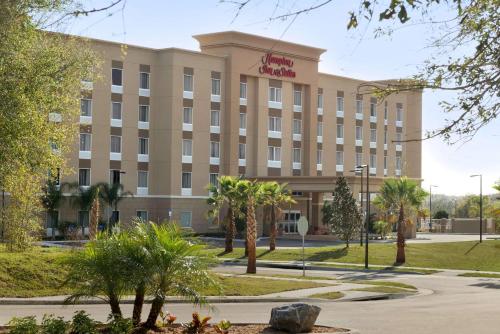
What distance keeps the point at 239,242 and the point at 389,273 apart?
2680cm

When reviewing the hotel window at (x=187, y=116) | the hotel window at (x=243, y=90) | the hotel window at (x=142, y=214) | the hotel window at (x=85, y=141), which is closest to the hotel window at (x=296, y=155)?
the hotel window at (x=243, y=90)

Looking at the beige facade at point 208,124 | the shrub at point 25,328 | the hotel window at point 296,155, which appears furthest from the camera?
the hotel window at point 296,155

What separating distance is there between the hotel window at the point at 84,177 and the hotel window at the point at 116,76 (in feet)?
25.6

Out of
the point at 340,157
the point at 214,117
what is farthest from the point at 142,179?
the point at 340,157

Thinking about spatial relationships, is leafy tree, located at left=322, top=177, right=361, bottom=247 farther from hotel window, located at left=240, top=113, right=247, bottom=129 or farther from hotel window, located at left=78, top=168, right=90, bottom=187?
hotel window, located at left=78, top=168, right=90, bottom=187

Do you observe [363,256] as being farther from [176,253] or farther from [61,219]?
[176,253]

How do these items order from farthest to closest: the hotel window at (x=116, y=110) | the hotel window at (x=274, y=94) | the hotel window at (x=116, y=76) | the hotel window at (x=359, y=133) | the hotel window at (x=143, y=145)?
the hotel window at (x=359, y=133) < the hotel window at (x=274, y=94) < the hotel window at (x=143, y=145) < the hotel window at (x=116, y=110) < the hotel window at (x=116, y=76)

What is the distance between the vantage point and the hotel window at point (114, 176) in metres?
75.6

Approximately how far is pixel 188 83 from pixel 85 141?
445 inches

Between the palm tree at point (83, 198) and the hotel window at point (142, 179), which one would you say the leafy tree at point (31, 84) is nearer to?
the palm tree at point (83, 198)

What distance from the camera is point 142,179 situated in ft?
257

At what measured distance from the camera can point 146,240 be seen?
16688mm

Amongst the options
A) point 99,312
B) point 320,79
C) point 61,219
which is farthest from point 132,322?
point 320,79

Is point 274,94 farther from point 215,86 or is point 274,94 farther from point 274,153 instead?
point 215,86
